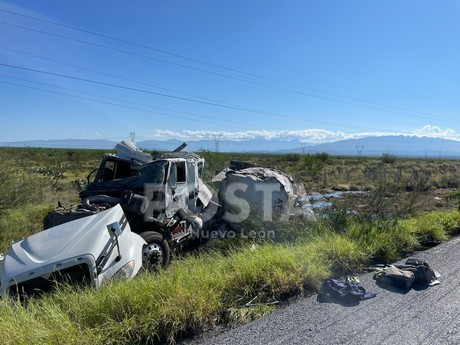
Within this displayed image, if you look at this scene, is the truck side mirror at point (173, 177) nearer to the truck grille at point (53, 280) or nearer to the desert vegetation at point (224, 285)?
the desert vegetation at point (224, 285)

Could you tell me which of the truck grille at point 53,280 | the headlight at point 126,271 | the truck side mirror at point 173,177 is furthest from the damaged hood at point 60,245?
the truck side mirror at point 173,177

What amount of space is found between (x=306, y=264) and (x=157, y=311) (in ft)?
8.09

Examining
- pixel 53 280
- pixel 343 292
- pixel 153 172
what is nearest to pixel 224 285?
pixel 343 292

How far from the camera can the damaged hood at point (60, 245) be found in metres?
5.08

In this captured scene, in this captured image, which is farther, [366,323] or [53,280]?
[53,280]

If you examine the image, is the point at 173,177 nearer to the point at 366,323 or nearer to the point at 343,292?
the point at 343,292

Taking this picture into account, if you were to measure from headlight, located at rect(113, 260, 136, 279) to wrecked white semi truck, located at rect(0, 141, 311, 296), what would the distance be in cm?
2

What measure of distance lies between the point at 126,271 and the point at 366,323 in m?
3.42

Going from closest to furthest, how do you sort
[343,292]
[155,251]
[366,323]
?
[366,323] → [343,292] → [155,251]

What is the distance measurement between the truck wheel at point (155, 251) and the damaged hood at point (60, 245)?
116cm

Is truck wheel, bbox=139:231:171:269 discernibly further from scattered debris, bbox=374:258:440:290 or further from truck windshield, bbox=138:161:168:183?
scattered debris, bbox=374:258:440:290

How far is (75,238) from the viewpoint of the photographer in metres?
5.47

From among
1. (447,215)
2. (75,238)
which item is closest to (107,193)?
(75,238)

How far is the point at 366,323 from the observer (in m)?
4.03
